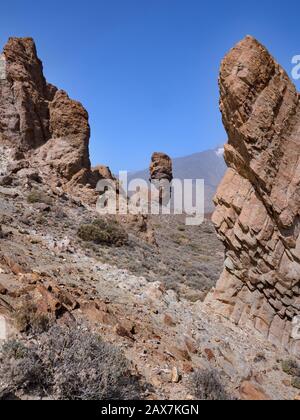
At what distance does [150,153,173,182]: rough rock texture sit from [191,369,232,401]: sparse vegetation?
47972 mm

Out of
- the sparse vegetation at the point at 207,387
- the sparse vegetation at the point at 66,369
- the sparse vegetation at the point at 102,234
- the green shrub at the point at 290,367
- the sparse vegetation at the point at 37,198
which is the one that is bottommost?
the green shrub at the point at 290,367

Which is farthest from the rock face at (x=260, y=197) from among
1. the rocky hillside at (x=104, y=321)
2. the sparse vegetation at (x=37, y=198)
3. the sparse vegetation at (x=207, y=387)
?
the sparse vegetation at (x=37, y=198)

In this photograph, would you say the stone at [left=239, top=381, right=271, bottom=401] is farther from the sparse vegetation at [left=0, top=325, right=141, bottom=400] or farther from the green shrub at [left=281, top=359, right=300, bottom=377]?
the green shrub at [left=281, top=359, right=300, bottom=377]

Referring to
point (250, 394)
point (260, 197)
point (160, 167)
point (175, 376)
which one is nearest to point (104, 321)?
point (175, 376)

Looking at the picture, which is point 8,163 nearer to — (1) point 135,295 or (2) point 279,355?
(1) point 135,295

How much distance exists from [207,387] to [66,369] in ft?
7.55

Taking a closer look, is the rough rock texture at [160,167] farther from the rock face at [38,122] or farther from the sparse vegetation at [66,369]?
the sparse vegetation at [66,369]

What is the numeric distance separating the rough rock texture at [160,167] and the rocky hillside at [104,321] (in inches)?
1274

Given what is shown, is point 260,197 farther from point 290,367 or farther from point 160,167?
point 160,167

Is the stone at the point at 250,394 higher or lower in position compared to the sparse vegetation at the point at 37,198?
lower

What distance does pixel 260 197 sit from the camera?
9156 millimetres

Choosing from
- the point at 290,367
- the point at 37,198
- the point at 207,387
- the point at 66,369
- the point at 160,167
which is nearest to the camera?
the point at 66,369

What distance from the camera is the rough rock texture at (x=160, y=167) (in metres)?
53.6

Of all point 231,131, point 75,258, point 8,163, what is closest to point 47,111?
point 8,163
